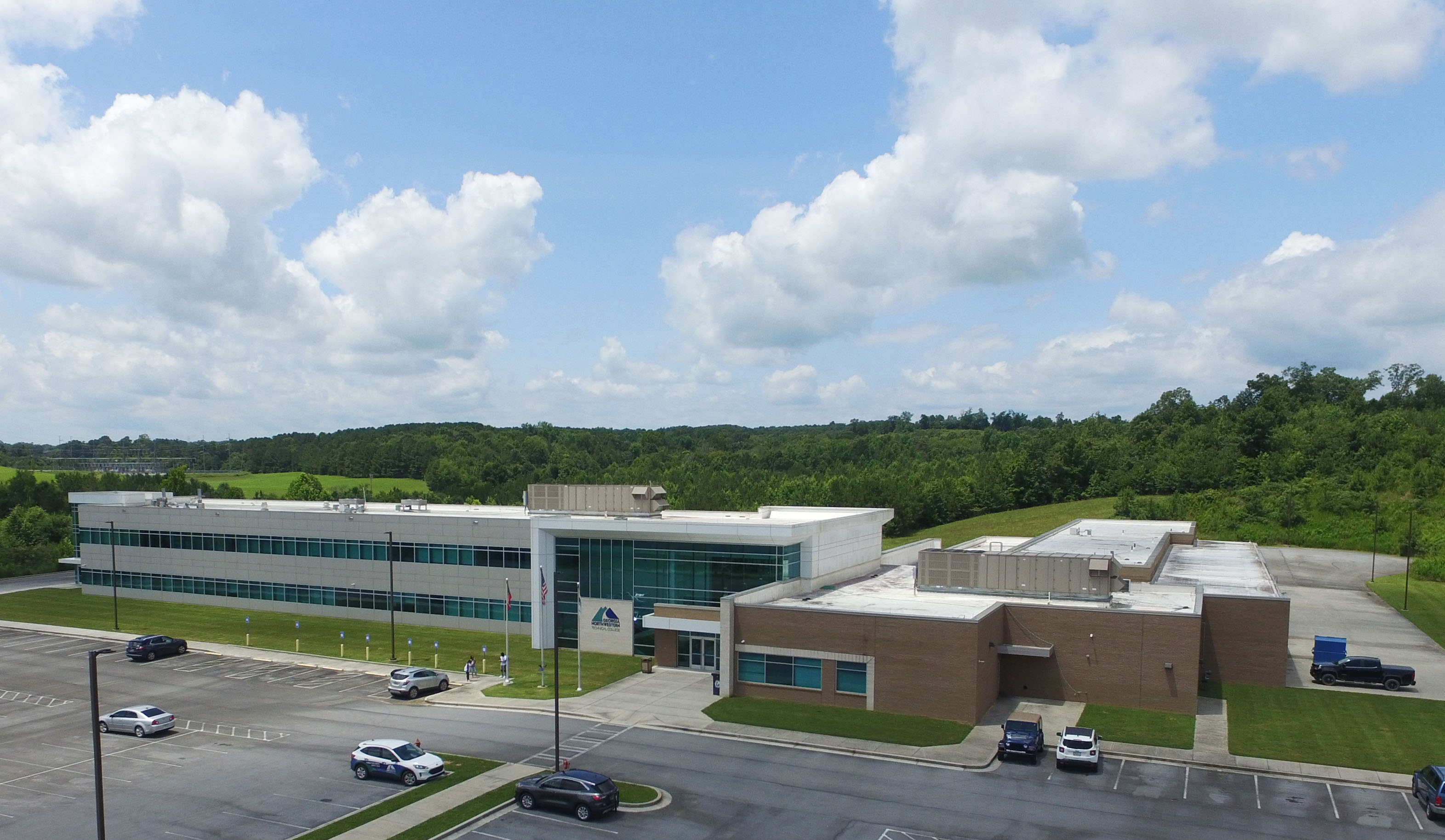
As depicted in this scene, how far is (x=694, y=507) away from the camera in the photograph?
6068 inches

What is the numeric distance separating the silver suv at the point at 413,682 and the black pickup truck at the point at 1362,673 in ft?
150

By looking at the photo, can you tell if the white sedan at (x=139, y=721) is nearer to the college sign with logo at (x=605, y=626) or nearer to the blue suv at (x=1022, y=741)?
the college sign with logo at (x=605, y=626)

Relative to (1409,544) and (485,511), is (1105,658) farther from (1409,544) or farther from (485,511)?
(1409,544)

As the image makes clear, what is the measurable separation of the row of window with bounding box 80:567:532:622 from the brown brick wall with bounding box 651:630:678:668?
1141cm

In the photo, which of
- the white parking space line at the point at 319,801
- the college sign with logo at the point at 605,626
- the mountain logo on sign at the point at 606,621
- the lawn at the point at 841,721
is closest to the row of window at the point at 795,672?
the lawn at the point at 841,721

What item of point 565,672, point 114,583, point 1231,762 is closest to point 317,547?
point 114,583

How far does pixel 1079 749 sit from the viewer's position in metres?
34.9

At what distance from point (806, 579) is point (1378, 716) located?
2820 centimetres

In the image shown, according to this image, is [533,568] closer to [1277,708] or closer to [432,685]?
[432,685]

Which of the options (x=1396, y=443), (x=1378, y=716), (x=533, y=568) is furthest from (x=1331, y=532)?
(x=533, y=568)

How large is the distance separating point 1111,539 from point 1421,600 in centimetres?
2730

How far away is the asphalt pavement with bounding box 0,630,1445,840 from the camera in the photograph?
29562 mm

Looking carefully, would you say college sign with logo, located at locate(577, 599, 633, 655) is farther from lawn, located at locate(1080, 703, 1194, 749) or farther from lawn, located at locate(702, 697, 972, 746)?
lawn, located at locate(1080, 703, 1194, 749)

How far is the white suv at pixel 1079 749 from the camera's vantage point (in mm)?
34750
